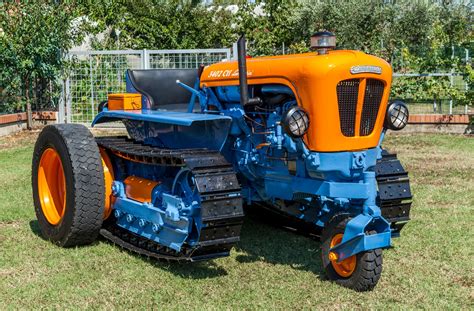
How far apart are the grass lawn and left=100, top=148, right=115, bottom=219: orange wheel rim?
30cm

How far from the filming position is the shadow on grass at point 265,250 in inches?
203

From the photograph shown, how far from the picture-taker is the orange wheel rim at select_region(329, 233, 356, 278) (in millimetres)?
4745

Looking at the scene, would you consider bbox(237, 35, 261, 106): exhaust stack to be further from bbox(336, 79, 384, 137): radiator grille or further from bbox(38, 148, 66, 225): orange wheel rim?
bbox(38, 148, 66, 225): orange wheel rim

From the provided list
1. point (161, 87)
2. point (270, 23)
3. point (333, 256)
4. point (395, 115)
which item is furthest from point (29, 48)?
point (270, 23)

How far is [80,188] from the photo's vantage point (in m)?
5.54

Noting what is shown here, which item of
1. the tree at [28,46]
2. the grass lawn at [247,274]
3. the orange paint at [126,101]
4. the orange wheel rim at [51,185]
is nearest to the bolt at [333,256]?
the grass lawn at [247,274]

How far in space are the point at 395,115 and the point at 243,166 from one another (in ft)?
4.03

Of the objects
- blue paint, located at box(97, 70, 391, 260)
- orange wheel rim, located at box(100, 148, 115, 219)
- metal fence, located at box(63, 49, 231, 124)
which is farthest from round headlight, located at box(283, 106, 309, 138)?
metal fence, located at box(63, 49, 231, 124)

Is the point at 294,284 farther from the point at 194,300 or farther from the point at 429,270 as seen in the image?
the point at 429,270

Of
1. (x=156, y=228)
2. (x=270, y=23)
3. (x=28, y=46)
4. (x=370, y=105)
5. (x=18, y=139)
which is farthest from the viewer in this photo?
(x=270, y=23)

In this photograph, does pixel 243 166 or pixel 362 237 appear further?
pixel 243 166

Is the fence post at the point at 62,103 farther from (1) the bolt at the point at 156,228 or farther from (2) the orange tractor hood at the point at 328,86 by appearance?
(2) the orange tractor hood at the point at 328,86

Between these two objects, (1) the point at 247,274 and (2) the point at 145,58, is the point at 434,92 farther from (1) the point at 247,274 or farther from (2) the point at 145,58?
(1) the point at 247,274

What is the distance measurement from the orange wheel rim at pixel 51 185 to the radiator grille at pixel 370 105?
9.32ft
